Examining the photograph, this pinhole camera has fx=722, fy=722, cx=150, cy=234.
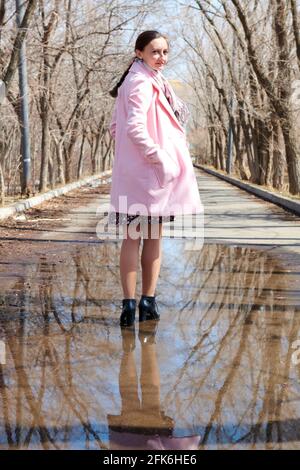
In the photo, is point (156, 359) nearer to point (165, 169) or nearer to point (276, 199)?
point (165, 169)

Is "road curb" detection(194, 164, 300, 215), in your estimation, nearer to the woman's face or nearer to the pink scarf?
the pink scarf

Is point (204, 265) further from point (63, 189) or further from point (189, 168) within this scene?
point (63, 189)

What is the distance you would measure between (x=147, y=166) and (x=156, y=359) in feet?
4.15

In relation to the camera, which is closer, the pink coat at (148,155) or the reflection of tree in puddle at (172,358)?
the reflection of tree in puddle at (172,358)

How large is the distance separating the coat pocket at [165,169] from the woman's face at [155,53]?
61 cm

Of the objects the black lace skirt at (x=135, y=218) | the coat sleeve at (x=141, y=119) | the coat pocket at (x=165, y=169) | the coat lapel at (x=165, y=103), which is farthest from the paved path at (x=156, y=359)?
the coat lapel at (x=165, y=103)

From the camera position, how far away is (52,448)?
8.89 feet

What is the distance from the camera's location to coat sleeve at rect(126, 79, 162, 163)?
173 inches

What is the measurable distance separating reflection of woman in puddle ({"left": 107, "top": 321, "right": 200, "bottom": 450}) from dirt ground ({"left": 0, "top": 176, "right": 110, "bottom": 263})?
3.87 metres

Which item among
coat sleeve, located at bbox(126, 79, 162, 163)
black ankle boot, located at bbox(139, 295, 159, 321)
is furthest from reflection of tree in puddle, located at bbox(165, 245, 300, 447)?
coat sleeve, located at bbox(126, 79, 162, 163)

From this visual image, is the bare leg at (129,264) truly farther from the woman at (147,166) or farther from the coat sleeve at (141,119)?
the coat sleeve at (141,119)

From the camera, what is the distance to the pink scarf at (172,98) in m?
4.66

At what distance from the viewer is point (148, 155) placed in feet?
14.4

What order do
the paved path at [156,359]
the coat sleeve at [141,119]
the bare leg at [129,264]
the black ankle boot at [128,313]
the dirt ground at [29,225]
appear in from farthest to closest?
1. the dirt ground at [29,225]
2. the bare leg at [129,264]
3. the black ankle boot at [128,313]
4. the coat sleeve at [141,119]
5. the paved path at [156,359]
